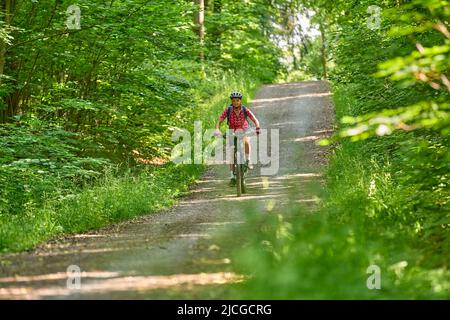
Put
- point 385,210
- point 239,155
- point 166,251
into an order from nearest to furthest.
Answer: point 166,251 → point 385,210 → point 239,155

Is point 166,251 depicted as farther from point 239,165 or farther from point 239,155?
point 239,155

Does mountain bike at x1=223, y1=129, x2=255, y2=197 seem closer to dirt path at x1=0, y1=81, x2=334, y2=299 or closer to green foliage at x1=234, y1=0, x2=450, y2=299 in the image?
dirt path at x1=0, y1=81, x2=334, y2=299

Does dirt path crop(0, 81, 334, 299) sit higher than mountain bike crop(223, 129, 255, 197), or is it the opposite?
mountain bike crop(223, 129, 255, 197)

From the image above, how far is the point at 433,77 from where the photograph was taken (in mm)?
6605

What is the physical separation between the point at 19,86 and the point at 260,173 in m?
6.63

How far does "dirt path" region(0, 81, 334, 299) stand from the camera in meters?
6.32

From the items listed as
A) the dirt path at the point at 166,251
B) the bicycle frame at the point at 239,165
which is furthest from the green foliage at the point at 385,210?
the bicycle frame at the point at 239,165

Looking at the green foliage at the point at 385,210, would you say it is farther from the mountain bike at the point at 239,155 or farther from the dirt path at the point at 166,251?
the mountain bike at the point at 239,155

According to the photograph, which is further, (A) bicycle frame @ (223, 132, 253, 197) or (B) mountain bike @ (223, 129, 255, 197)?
(B) mountain bike @ (223, 129, 255, 197)

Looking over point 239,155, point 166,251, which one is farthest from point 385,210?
point 239,155

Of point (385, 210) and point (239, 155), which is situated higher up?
point (239, 155)

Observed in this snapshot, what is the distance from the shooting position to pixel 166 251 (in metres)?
8.11

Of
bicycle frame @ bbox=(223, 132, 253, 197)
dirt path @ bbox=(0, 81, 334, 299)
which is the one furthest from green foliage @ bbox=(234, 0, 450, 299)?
bicycle frame @ bbox=(223, 132, 253, 197)
